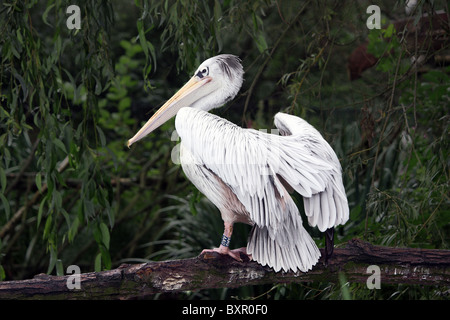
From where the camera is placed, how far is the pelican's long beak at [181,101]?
2.30 meters

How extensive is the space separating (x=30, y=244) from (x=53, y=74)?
9.45 feet

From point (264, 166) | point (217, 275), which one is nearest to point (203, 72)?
point (264, 166)

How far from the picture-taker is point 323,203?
2.04 meters

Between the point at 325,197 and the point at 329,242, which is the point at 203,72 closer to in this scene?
the point at 325,197

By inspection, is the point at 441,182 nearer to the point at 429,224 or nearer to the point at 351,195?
the point at 429,224

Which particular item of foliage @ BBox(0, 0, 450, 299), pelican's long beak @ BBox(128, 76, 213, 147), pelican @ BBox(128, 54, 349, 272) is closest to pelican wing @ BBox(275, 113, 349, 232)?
pelican @ BBox(128, 54, 349, 272)

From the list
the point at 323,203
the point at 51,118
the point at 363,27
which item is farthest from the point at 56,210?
the point at 363,27

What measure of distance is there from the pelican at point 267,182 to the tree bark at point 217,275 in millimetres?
61

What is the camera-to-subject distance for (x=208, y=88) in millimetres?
2301

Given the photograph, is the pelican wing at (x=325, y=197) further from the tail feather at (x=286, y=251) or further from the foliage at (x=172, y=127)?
the foliage at (x=172, y=127)

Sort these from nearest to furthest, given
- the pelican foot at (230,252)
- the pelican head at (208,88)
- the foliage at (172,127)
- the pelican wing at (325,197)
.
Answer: the pelican wing at (325,197)
the pelican foot at (230,252)
the pelican head at (208,88)
the foliage at (172,127)

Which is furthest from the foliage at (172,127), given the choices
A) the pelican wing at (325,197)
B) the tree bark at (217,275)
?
the pelican wing at (325,197)

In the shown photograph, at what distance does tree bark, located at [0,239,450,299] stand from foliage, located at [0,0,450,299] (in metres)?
0.10

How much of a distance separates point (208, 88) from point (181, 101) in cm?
12
